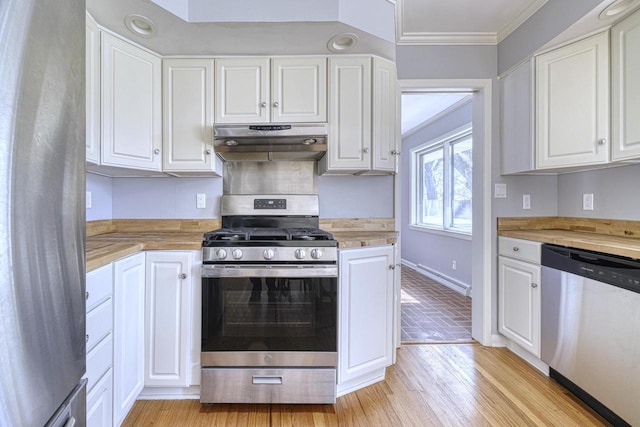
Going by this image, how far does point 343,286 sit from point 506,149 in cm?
172

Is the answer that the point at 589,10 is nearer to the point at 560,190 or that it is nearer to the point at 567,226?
the point at 560,190

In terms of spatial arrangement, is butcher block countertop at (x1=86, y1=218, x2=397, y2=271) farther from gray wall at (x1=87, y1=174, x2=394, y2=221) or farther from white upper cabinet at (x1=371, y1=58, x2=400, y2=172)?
white upper cabinet at (x1=371, y1=58, x2=400, y2=172)

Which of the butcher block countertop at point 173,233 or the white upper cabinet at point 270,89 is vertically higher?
the white upper cabinet at point 270,89

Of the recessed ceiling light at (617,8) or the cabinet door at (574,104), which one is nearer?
the recessed ceiling light at (617,8)

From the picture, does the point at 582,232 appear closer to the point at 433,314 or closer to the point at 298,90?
the point at 433,314

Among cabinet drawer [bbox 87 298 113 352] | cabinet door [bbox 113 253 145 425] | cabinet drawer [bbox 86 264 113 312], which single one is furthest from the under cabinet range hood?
cabinet drawer [bbox 87 298 113 352]

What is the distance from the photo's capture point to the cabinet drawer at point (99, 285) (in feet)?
3.78

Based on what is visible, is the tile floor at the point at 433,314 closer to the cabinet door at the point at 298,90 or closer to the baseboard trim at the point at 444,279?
the baseboard trim at the point at 444,279

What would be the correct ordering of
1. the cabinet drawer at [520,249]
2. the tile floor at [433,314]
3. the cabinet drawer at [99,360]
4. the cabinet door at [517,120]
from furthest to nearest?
the tile floor at [433,314], the cabinet door at [517,120], the cabinet drawer at [520,249], the cabinet drawer at [99,360]

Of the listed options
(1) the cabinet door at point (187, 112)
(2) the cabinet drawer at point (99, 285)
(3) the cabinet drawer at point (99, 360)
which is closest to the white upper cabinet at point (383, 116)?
(1) the cabinet door at point (187, 112)

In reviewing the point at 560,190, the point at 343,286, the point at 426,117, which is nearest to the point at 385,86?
the point at 343,286

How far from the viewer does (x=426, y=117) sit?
455 cm

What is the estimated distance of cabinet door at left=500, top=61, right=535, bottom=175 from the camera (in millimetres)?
2119

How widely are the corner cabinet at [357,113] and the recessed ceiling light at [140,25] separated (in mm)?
1075
